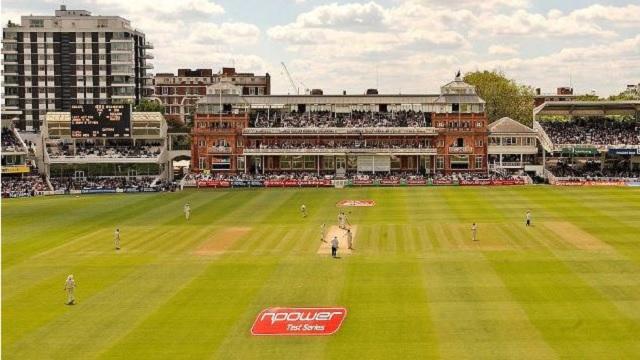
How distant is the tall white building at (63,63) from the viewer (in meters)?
136

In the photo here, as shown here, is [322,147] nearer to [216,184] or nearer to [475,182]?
[216,184]

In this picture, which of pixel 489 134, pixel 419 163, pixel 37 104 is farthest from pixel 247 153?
pixel 37 104

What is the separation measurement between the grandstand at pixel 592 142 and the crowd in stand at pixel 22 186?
173ft

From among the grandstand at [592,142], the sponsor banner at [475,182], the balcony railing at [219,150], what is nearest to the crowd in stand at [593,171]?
the grandstand at [592,142]

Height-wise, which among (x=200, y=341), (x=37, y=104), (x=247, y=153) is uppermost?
(x=37, y=104)

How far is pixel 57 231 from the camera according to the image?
183ft

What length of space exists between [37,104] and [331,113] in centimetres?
5730

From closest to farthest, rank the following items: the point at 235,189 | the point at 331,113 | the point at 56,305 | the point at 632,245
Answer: the point at 56,305
the point at 632,245
the point at 235,189
the point at 331,113

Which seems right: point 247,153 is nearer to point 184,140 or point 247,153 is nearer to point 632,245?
point 184,140

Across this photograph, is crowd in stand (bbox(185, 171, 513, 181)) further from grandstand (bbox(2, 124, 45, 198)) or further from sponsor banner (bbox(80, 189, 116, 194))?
grandstand (bbox(2, 124, 45, 198))

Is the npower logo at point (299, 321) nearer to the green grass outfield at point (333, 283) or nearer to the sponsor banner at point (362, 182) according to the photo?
the green grass outfield at point (333, 283)

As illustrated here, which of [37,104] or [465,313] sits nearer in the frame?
[465,313]

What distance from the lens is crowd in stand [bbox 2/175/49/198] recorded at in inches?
3386

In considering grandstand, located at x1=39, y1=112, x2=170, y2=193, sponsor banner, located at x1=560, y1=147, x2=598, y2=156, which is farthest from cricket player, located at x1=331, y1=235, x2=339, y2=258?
sponsor banner, located at x1=560, y1=147, x2=598, y2=156
